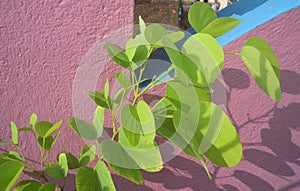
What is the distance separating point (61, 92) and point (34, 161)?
0.60 ft

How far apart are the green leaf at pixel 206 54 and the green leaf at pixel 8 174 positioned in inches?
13.4

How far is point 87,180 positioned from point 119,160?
60 millimetres

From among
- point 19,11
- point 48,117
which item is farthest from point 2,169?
point 19,11

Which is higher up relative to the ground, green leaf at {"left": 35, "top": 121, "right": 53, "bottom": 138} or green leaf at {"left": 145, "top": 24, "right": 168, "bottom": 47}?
green leaf at {"left": 145, "top": 24, "right": 168, "bottom": 47}

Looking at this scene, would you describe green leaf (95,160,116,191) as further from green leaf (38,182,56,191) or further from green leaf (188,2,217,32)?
green leaf (188,2,217,32)

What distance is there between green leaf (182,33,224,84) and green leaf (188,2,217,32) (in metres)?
0.06

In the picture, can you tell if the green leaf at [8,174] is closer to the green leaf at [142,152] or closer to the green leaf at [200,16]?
the green leaf at [142,152]

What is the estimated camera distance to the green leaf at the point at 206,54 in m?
0.39

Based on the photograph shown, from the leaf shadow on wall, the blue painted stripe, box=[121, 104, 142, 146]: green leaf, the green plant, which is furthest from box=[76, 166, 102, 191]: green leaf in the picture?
the blue painted stripe

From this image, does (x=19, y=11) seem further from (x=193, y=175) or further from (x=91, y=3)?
(x=193, y=175)

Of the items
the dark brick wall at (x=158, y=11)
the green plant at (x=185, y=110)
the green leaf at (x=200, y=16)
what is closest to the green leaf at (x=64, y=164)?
the green plant at (x=185, y=110)

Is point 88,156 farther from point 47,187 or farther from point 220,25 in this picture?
point 220,25

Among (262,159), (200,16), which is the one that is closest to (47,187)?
(200,16)

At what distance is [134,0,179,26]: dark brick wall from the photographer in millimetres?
915
